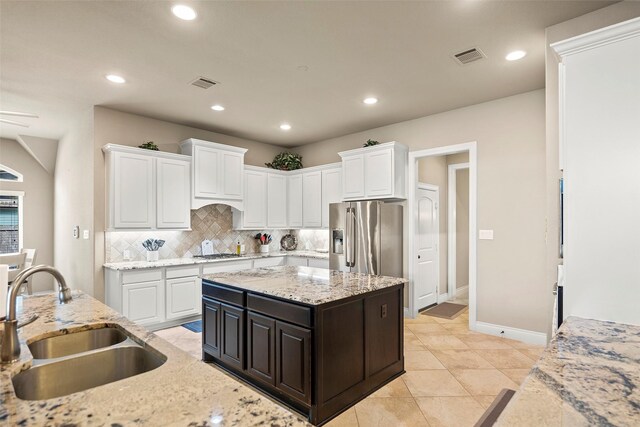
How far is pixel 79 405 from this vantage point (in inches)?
36.3

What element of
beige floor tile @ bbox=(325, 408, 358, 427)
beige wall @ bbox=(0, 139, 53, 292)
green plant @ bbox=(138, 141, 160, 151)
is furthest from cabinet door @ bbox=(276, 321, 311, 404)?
beige wall @ bbox=(0, 139, 53, 292)

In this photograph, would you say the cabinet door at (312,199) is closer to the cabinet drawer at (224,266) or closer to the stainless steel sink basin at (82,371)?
the cabinet drawer at (224,266)

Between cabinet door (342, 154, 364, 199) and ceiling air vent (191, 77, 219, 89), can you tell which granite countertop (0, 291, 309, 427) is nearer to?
ceiling air vent (191, 77, 219, 89)

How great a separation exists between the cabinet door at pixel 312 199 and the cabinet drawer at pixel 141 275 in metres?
2.48

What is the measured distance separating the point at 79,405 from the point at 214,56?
2850 mm

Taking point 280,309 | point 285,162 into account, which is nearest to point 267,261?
point 285,162

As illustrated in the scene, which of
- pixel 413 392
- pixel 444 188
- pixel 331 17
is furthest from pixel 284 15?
pixel 444 188

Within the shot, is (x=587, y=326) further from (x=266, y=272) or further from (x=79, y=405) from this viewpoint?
(x=266, y=272)

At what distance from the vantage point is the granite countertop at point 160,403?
2.78ft

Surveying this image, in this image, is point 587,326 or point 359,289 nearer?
point 587,326

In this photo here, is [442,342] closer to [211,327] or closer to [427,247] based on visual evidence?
[427,247]

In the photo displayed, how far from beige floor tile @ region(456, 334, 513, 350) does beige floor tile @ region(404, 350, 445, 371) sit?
60 centimetres

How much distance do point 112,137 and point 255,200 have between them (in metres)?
2.20

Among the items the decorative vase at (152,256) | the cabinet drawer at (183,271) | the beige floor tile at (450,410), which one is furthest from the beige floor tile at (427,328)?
the decorative vase at (152,256)
